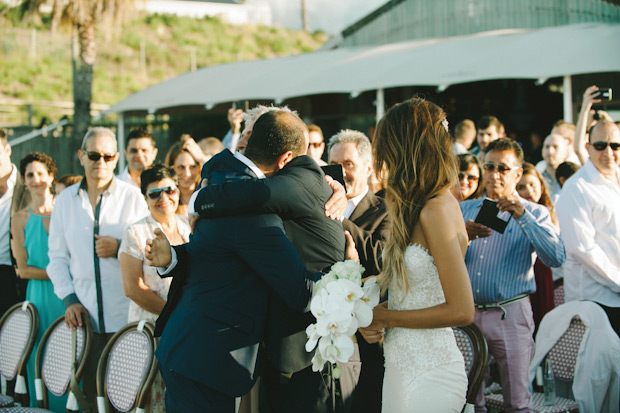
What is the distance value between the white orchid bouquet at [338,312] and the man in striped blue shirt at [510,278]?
1.65 metres

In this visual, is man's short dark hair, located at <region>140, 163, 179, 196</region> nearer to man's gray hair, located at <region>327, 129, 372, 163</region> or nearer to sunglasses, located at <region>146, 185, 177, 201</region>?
sunglasses, located at <region>146, 185, 177, 201</region>

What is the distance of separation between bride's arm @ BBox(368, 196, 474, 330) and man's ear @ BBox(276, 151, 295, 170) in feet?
2.29

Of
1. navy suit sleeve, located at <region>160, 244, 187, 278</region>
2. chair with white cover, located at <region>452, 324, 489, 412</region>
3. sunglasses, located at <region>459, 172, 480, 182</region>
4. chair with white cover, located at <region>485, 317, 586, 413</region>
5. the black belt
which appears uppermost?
sunglasses, located at <region>459, 172, 480, 182</region>

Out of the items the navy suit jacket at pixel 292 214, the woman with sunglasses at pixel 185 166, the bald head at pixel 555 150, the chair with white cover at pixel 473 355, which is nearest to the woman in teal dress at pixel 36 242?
the woman with sunglasses at pixel 185 166

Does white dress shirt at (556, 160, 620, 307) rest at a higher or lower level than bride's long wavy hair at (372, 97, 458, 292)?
lower

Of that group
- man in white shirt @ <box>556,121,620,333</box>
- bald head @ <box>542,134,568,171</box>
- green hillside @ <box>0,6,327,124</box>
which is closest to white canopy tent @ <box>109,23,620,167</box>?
bald head @ <box>542,134,568,171</box>

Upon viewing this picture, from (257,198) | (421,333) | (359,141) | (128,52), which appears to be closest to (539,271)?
(359,141)

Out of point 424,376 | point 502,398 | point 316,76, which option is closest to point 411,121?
point 424,376

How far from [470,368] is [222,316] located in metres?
1.49

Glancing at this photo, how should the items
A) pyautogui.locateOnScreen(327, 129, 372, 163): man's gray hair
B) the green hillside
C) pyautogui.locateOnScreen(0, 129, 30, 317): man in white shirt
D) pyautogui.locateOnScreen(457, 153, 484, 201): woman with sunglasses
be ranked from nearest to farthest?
pyautogui.locateOnScreen(327, 129, 372, 163): man's gray hair
pyautogui.locateOnScreen(457, 153, 484, 201): woman with sunglasses
pyautogui.locateOnScreen(0, 129, 30, 317): man in white shirt
the green hillside

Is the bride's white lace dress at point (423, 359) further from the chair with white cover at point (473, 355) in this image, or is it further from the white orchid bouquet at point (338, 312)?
the chair with white cover at point (473, 355)

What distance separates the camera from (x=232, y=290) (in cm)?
286

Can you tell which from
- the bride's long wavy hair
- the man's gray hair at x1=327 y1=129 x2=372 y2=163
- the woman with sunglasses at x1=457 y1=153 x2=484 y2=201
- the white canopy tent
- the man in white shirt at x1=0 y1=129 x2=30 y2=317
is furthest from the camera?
the white canopy tent

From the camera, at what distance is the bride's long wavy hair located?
8.69 ft
